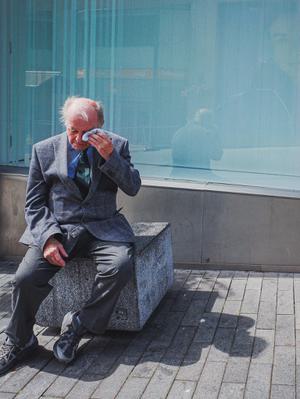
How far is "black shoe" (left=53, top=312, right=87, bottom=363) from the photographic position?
435 cm

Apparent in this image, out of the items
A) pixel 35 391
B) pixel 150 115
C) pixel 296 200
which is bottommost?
pixel 35 391

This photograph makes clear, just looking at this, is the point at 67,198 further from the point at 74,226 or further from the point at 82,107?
the point at 82,107

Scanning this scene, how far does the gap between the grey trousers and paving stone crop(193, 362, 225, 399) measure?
67cm

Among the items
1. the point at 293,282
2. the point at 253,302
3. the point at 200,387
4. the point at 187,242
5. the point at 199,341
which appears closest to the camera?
the point at 200,387

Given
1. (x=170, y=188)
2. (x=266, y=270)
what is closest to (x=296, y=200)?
(x=266, y=270)

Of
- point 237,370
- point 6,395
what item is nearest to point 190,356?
point 237,370

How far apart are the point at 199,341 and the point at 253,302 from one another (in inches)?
34.4

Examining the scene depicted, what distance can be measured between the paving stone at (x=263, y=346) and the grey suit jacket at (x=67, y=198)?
3.35 feet

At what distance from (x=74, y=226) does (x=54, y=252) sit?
26 centimetres

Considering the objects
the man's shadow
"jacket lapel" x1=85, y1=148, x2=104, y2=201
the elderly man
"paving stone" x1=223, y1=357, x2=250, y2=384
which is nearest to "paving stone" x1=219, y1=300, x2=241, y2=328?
the man's shadow

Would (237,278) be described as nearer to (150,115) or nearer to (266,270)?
(266,270)

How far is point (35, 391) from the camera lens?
404 centimetres

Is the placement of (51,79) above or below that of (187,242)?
above

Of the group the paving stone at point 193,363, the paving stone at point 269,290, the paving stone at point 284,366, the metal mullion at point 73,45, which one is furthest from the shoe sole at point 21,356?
the metal mullion at point 73,45
